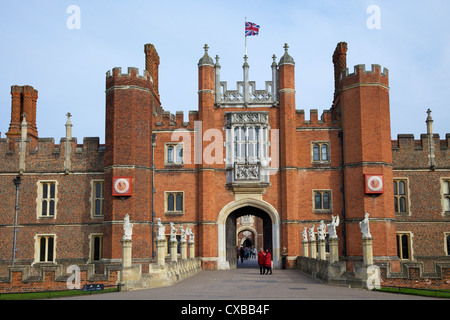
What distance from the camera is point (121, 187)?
30250mm

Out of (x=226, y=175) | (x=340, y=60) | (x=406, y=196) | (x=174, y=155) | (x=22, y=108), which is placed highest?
(x=340, y=60)

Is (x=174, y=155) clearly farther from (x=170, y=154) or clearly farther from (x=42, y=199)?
(x=42, y=199)

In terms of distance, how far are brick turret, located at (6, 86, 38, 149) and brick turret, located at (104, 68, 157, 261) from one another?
25.3 feet

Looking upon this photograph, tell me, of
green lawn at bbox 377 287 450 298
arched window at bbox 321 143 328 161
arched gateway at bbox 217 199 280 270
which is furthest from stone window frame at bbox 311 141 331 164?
green lawn at bbox 377 287 450 298

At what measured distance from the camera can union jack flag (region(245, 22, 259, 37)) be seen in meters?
32.8

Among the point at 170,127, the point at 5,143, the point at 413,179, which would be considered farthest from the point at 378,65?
the point at 5,143

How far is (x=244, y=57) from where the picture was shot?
33.1 meters

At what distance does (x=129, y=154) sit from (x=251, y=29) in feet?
34.4

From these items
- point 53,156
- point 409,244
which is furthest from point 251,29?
point 409,244

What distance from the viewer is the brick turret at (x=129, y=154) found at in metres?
30.2

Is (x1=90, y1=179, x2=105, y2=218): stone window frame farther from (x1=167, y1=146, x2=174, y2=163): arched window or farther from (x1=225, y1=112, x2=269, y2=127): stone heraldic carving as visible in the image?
(x1=225, y1=112, x2=269, y2=127): stone heraldic carving

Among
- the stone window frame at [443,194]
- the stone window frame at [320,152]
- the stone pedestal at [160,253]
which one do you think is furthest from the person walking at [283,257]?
the stone pedestal at [160,253]
